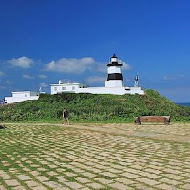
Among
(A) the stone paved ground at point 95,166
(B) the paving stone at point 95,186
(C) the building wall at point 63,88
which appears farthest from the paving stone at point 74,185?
(C) the building wall at point 63,88

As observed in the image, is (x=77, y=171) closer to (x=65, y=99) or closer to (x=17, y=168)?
(x=17, y=168)

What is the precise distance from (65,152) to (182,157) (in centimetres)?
349

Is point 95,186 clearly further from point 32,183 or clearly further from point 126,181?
point 32,183

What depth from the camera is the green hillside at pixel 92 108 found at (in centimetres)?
2677

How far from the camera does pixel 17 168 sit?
671 cm

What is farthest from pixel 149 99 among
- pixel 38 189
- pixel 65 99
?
pixel 38 189

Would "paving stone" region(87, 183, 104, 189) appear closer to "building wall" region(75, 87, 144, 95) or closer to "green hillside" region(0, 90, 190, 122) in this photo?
"green hillside" region(0, 90, 190, 122)

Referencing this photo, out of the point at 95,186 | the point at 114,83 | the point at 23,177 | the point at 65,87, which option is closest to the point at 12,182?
the point at 23,177

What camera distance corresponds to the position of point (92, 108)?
30781 mm

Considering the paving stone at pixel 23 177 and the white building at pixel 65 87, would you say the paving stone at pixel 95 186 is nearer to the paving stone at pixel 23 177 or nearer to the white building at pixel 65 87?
the paving stone at pixel 23 177

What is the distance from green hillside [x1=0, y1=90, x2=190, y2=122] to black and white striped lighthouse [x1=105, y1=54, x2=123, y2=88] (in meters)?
5.08

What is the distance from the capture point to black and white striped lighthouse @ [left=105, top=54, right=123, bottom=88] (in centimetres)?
4672

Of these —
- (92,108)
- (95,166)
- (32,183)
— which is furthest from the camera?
(92,108)

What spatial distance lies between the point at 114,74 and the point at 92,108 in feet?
55.8
